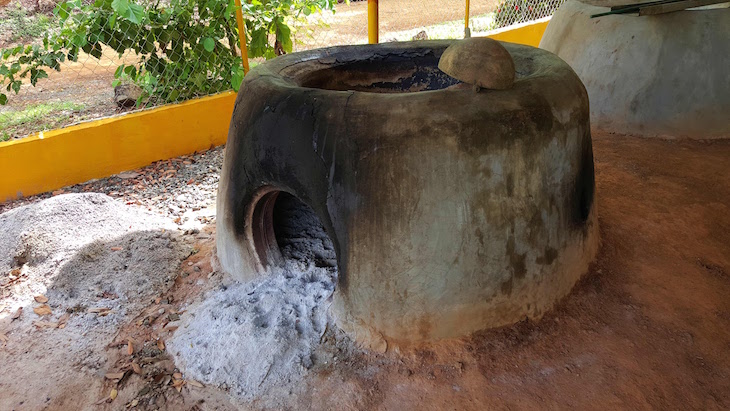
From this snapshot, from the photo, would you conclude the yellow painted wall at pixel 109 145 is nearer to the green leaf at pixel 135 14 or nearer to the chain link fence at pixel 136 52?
the chain link fence at pixel 136 52

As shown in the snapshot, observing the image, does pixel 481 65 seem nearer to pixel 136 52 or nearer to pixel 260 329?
pixel 260 329

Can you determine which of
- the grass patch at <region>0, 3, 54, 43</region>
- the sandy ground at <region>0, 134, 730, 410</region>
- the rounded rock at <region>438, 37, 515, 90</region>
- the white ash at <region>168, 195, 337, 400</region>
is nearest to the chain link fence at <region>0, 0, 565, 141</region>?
the grass patch at <region>0, 3, 54, 43</region>

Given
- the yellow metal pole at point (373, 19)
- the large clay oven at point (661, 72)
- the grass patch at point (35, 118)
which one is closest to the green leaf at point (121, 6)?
the grass patch at point (35, 118)

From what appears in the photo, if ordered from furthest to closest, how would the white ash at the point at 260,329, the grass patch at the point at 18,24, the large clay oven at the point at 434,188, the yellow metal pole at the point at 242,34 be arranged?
the grass patch at the point at 18,24, the yellow metal pole at the point at 242,34, the white ash at the point at 260,329, the large clay oven at the point at 434,188

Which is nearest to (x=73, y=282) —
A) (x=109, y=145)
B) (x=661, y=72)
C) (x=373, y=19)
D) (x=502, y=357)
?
(x=109, y=145)

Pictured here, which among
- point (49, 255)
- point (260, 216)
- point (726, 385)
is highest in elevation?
point (260, 216)

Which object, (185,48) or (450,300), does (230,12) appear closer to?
(185,48)

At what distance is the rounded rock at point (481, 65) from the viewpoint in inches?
98.3

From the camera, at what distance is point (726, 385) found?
2465 millimetres

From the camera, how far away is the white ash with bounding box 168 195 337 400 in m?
2.64

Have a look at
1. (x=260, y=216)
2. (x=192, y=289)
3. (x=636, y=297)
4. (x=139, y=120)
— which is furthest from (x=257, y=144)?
(x=139, y=120)

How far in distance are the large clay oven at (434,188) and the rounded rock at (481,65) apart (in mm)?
49

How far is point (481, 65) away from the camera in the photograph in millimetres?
2498

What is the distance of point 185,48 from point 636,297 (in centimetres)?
460
